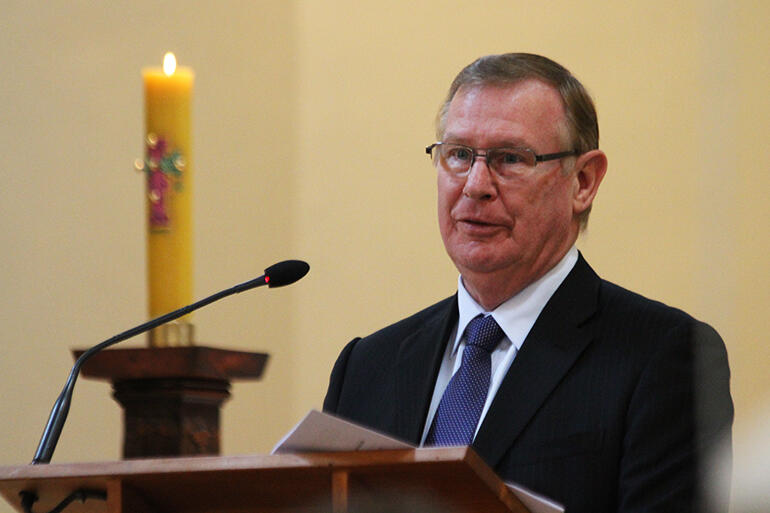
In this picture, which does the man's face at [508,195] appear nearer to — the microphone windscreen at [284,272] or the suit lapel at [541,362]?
the suit lapel at [541,362]

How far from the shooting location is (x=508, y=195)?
264 cm

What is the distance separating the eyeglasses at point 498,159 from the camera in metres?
2.66

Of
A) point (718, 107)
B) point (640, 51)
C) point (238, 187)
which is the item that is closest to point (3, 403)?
point (238, 187)

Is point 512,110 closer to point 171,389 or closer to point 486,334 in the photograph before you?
point 486,334

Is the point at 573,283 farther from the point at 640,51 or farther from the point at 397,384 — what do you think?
the point at 640,51

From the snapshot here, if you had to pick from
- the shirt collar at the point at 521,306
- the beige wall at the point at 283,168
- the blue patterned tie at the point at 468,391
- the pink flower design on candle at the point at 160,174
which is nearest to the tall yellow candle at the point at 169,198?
the pink flower design on candle at the point at 160,174

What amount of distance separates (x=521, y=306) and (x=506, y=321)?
2.2 inches

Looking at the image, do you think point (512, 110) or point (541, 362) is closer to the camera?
point (541, 362)

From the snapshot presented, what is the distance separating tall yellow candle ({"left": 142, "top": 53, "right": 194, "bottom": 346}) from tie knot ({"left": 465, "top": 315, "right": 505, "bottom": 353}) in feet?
2.21

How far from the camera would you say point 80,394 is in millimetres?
3621

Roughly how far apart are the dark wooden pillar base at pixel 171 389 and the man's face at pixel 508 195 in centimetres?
75

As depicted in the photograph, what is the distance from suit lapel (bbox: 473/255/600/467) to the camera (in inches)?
93.4

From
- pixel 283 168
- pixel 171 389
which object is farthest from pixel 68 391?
pixel 283 168

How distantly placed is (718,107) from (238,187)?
9.51ft
